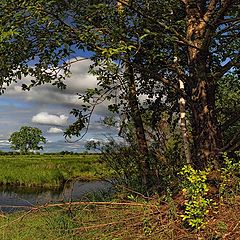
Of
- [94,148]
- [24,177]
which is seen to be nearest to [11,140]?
[24,177]

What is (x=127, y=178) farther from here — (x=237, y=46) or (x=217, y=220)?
(x=217, y=220)

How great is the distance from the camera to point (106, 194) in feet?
43.9

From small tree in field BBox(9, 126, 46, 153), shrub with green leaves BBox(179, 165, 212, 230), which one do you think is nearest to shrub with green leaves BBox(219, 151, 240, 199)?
shrub with green leaves BBox(179, 165, 212, 230)

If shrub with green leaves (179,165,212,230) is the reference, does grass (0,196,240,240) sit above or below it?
below

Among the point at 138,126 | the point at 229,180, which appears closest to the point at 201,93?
the point at 229,180

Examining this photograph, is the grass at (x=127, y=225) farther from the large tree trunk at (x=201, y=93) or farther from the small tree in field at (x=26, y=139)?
the small tree in field at (x=26, y=139)

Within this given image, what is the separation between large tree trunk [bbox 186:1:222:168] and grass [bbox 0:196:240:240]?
1.35 meters

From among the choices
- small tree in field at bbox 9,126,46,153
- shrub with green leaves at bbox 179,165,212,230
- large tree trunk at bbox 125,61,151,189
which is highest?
small tree in field at bbox 9,126,46,153

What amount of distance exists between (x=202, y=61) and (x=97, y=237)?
422cm

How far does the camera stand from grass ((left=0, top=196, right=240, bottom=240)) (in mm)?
7348

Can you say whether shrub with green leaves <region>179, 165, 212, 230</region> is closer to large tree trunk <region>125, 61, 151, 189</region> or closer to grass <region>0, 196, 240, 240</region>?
grass <region>0, 196, 240, 240</region>

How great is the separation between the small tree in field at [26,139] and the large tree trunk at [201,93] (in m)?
157

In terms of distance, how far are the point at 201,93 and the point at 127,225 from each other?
10.1 ft

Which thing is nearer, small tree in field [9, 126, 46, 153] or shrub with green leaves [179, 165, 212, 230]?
shrub with green leaves [179, 165, 212, 230]
